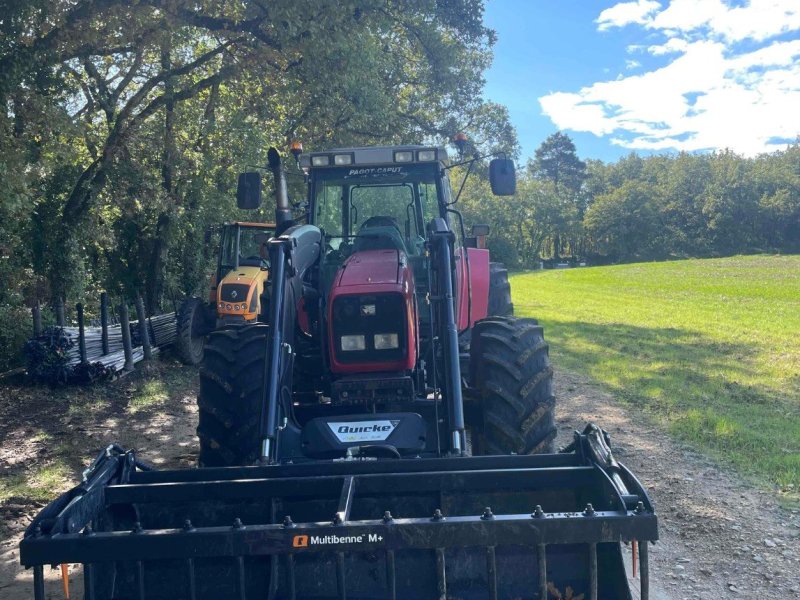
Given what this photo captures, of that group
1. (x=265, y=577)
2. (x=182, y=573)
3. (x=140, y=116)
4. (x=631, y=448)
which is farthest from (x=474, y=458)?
(x=140, y=116)

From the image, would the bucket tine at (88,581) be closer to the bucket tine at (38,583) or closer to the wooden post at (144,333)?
the bucket tine at (38,583)

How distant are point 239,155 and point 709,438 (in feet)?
38.2

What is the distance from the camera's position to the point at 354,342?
467 centimetres

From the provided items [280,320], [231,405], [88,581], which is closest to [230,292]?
[231,405]

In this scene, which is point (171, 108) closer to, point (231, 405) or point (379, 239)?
point (379, 239)

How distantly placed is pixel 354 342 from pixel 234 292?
7613 millimetres

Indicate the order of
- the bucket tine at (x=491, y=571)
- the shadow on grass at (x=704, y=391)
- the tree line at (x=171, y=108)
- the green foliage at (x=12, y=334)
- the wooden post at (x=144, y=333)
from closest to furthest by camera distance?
1. the bucket tine at (x=491, y=571)
2. the shadow on grass at (x=704, y=391)
3. the tree line at (x=171, y=108)
4. the green foliage at (x=12, y=334)
5. the wooden post at (x=144, y=333)

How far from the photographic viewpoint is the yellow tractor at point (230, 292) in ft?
38.8

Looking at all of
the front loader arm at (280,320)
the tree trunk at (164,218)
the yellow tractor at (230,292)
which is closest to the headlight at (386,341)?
the front loader arm at (280,320)

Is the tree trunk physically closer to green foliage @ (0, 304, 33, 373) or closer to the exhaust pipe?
green foliage @ (0, 304, 33, 373)

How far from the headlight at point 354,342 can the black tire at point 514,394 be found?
34.7 inches

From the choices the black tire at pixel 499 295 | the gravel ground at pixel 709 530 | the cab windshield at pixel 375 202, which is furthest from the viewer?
the black tire at pixel 499 295

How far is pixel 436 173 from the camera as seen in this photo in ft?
20.0

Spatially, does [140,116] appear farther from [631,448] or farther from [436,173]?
[631,448]
